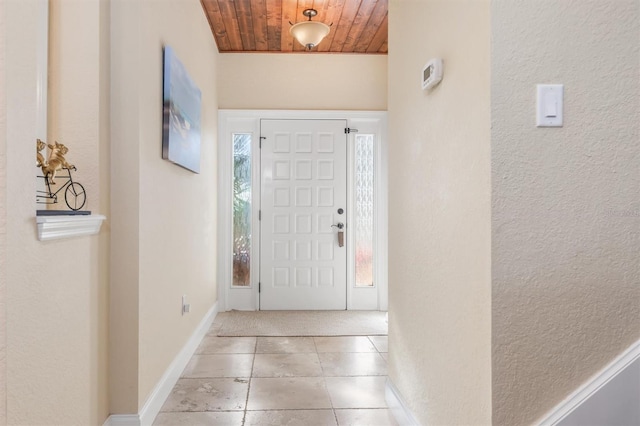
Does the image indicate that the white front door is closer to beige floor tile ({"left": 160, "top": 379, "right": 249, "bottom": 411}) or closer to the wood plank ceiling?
the wood plank ceiling

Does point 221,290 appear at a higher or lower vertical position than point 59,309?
lower

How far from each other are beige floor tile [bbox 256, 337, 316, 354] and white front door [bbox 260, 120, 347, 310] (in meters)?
0.95

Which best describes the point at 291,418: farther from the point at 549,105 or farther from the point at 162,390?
the point at 549,105

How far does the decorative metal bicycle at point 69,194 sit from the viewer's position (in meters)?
1.51

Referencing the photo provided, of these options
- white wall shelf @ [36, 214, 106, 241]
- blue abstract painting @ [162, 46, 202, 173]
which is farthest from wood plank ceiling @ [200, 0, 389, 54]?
white wall shelf @ [36, 214, 106, 241]

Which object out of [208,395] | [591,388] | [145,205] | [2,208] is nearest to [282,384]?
[208,395]

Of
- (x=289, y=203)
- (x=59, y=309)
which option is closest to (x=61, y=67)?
(x=59, y=309)

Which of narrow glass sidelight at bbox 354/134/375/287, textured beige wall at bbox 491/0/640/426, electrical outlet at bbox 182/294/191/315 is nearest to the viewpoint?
textured beige wall at bbox 491/0/640/426

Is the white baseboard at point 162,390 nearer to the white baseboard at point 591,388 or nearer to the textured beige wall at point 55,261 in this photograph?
the textured beige wall at point 55,261

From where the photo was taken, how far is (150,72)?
6.34 feet

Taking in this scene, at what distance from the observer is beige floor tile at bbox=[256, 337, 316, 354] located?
295 centimetres

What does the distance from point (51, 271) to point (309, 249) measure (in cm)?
302

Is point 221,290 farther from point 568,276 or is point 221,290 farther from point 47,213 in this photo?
point 568,276

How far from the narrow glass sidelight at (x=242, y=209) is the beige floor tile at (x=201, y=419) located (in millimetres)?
2215
